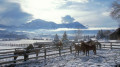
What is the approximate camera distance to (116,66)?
10.0 m

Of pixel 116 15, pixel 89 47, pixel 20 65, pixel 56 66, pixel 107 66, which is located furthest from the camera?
pixel 116 15

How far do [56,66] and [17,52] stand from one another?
4855 mm

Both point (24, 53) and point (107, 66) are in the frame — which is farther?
point (24, 53)

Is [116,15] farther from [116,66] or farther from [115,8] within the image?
[116,66]

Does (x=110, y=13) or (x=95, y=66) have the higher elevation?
(x=110, y=13)

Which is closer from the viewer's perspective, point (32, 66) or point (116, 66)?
point (116, 66)

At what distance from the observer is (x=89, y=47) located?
16359mm

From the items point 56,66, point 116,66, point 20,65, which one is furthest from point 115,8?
point 20,65

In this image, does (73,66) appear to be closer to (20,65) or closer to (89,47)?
(20,65)

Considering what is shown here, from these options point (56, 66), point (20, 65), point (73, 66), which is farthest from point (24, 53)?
point (73, 66)

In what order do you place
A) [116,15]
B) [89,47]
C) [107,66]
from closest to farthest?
[107,66], [89,47], [116,15]

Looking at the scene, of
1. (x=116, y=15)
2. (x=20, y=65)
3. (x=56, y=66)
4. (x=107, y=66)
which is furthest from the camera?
(x=116, y=15)

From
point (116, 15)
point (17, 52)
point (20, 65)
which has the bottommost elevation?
point (20, 65)

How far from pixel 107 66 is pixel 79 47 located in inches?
286
